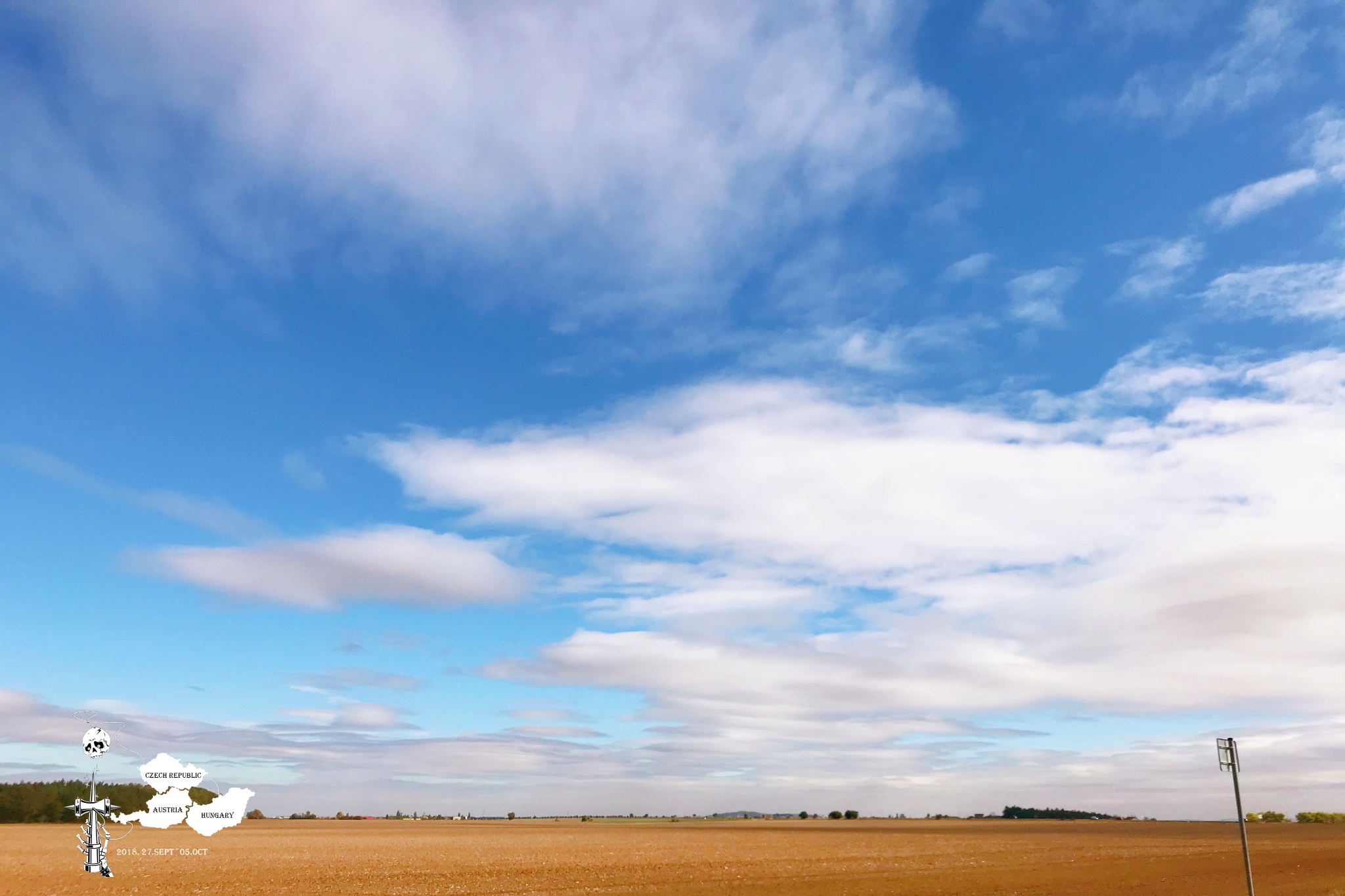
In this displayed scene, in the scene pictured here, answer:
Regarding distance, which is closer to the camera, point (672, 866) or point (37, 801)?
point (672, 866)

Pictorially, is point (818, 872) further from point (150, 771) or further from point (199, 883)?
point (150, 771)

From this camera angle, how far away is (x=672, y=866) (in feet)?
191

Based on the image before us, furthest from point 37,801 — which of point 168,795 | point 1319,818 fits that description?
point 1319,818

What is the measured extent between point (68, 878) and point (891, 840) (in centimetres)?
8543

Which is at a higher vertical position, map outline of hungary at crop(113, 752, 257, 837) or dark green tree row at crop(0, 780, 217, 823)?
map outline of hungary at crop(113, 752, 257, 837)

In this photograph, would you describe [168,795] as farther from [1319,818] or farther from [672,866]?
[1319,818]

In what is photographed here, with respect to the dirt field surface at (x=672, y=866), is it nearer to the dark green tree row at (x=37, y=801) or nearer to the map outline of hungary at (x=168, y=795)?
the map outline of hungary at (x=168, y=795)

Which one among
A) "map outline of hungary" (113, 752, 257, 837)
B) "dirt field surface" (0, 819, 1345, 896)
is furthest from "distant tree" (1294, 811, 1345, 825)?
"map outline of hungary" (113, 752, 257, 837)

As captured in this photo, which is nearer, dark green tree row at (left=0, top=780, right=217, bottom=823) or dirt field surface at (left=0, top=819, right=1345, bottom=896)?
dirt field surface at (left=0, top=819, right=1345, bottom=896)

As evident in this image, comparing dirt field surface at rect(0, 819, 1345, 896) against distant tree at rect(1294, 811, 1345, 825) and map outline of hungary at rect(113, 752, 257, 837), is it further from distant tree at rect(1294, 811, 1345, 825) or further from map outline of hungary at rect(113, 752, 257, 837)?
distant tree at rect(1294, 811, 1345, 825)

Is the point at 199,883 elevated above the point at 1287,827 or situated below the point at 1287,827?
above

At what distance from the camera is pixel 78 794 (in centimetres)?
14838

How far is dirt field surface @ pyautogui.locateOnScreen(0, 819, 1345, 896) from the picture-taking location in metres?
45.0

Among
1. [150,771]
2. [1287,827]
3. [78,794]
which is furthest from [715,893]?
[78,794]
